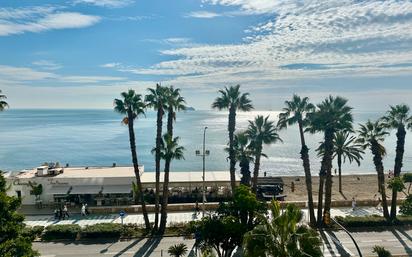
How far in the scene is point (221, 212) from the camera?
25.9 meters

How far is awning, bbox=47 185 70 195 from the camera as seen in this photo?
41562mm

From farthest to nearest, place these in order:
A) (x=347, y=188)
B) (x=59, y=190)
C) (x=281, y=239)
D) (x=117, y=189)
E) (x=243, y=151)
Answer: (x=347, y=188) → (x=117, y=189) → (x=59, y=190) → (x=243, y=151) → (x=281, y=239)

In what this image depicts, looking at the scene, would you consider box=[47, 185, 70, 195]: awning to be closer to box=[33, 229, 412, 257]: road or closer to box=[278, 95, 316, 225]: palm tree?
box=[33, 229, 412, 257]: road

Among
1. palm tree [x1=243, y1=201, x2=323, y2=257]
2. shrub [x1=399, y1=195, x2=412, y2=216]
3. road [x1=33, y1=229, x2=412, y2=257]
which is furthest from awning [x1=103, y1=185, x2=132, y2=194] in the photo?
shrub [x1=399, y1=195, x2=412, y2=216]

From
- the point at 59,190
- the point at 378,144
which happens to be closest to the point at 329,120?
the point at 378,144

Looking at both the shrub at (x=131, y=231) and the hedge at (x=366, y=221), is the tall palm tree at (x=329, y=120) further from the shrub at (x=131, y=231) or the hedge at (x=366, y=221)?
the shrub at (x=131, y=231)

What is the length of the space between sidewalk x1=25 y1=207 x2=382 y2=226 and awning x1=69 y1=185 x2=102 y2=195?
114 inches

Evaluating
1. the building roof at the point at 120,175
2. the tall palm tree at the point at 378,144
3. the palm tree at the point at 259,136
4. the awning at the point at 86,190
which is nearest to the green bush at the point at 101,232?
the awning at the point at 86,190

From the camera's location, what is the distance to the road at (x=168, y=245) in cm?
2955

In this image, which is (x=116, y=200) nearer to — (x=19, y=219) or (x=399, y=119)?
(x=19, y=219)

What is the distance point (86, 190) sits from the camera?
1656 inches

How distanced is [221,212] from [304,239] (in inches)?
337

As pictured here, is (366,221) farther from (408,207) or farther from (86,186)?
(86,186)

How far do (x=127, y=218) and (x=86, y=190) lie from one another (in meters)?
6.64
